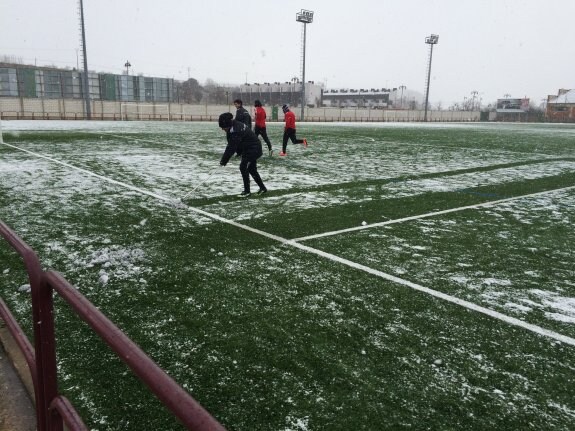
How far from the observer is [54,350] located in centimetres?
212

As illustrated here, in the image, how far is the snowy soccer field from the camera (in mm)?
3014

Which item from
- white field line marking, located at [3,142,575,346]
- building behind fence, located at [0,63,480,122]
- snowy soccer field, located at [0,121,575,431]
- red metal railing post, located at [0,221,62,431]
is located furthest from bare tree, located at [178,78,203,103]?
red metal railing post, located at [0,221,62,431]

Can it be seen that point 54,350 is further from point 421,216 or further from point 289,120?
point 289,120

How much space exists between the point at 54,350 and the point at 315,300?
9.30 ft

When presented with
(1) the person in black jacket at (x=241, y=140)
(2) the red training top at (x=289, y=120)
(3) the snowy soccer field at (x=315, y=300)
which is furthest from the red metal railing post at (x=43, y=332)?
(2) the red training top at (x=289, y=120)

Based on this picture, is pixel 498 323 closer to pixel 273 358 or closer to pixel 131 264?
pixel 273 358

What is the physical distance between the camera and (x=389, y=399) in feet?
10.0

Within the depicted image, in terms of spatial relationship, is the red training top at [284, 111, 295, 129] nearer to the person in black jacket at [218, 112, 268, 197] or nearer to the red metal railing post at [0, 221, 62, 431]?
the person in black jacket at [218, 112, 268, 197]

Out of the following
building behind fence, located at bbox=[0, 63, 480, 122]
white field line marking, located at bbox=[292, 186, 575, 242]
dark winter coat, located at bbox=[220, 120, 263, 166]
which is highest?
building behind fence, located at bbox=[0, 63, 480, 122]

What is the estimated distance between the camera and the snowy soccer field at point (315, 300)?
301 cm

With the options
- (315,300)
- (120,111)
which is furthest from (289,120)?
(120,111)

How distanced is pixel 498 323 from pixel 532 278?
1484 mm

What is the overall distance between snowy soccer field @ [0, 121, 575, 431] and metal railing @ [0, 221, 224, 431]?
2.32 feet

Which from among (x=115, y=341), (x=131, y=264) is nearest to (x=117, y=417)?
(x=115, y=341)
